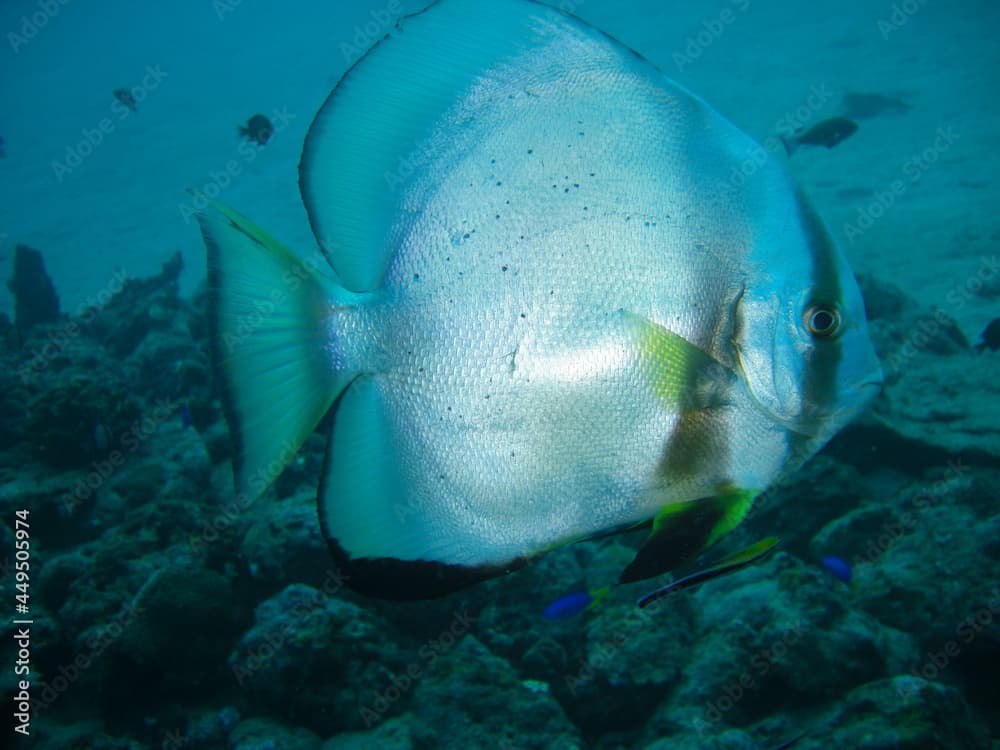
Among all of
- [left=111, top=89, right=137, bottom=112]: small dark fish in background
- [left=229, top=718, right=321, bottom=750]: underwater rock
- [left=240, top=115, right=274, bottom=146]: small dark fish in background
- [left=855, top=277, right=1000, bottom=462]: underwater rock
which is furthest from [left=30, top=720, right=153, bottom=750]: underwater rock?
[left=111, top=89, right=137, bottom=112]: small dark fish in background

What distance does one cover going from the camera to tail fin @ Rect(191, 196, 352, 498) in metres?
0.88

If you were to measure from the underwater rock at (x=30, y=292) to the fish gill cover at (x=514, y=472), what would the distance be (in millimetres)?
2592

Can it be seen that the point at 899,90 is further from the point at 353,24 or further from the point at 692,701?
the point at 353,24

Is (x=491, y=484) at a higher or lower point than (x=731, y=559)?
higher

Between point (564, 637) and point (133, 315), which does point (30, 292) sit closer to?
point (133, 315)

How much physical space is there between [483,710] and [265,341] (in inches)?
107

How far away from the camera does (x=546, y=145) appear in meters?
0.89

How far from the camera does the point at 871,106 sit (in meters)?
21.4

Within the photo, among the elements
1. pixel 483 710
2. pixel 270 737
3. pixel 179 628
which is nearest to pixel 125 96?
pixel 179 628

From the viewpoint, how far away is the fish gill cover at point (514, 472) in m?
0.84

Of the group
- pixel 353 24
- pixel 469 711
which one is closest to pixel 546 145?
pixel 469 711

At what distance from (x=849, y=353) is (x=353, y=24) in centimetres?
8633

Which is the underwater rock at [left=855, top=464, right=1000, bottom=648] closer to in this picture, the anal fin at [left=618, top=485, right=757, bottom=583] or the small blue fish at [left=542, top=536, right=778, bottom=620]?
the small blue fish at [left=542, top=536, right=778, bottom=620]

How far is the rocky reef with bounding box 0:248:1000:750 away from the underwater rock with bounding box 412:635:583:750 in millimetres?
11
